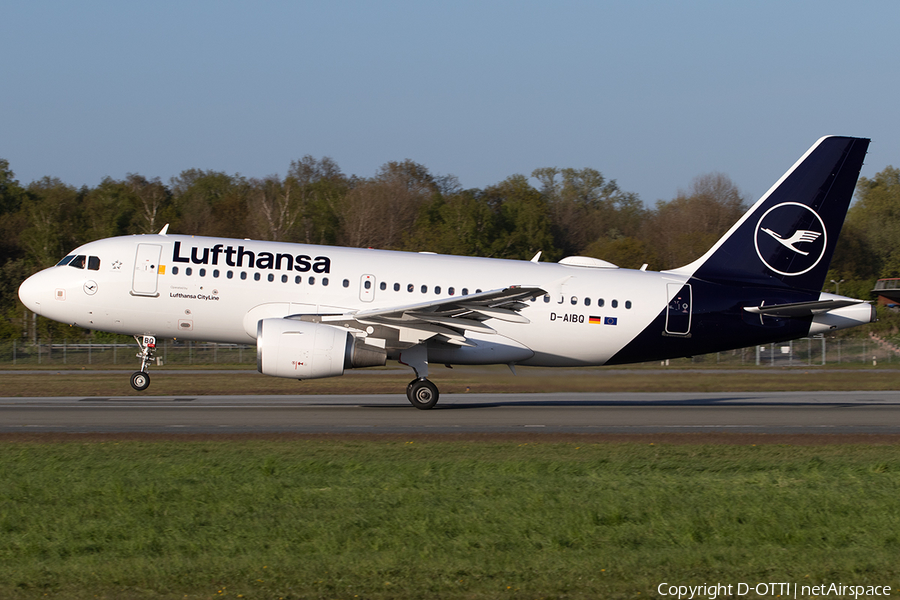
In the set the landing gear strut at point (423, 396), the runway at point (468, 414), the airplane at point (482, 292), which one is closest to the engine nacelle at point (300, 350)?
the airplane at point (482, 292)

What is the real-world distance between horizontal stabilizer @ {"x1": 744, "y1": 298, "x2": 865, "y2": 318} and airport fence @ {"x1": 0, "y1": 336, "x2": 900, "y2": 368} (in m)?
22.1

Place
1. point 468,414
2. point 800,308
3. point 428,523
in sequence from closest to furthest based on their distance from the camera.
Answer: point 428,523 < point 468,414 < point 800,308

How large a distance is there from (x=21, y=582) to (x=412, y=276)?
50.3 ft

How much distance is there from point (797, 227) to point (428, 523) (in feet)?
56.7

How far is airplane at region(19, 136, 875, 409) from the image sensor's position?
70.6 feet

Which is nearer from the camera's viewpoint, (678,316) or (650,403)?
(678,316)

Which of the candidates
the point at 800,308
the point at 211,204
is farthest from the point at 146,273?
the point at 211,204

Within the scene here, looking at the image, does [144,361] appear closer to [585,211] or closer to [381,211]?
[381,211]

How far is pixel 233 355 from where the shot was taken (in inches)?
1866

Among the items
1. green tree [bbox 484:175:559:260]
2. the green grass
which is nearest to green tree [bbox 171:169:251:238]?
green tree [bbox 484:175:559:260]

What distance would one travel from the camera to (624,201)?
106m

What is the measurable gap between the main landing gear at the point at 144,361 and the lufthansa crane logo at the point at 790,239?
1611 cm

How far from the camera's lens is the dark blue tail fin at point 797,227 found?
23.0 m

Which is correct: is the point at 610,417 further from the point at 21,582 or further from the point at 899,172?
the point at 899,172
